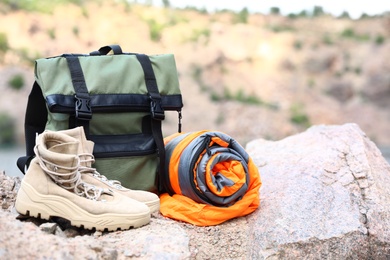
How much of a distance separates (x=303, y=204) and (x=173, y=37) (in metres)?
16.9

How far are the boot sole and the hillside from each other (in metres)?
11.9

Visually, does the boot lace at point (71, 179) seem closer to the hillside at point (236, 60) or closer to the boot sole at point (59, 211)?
the boot sole at point (59, 211)

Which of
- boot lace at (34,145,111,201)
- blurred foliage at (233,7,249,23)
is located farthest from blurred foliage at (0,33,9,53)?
boot lace at (34,145,111,201)

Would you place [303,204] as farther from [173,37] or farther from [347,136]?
[173,37]

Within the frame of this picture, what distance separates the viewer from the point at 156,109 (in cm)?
301

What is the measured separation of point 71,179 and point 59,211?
140 millimetres

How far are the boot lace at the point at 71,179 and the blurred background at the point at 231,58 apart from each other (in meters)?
11.8

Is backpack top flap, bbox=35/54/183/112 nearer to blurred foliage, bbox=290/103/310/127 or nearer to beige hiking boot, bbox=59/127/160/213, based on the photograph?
beige hiking boot, bbox=59/127/160/213

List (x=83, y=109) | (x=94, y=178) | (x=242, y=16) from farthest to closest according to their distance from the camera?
1. (x=242, y=16)
2. (x=83, y=109)
3. (x=94, y=178)

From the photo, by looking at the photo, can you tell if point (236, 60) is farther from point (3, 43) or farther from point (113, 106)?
point (113, 106)

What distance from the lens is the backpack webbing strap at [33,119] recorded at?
3.08 meters

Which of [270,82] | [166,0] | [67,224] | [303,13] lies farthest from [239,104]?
[67,224]

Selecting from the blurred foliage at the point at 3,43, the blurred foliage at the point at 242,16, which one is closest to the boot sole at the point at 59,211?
the blurred foliage at the point at 3,43

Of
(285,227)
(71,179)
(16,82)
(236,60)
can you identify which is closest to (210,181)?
(285,227)
